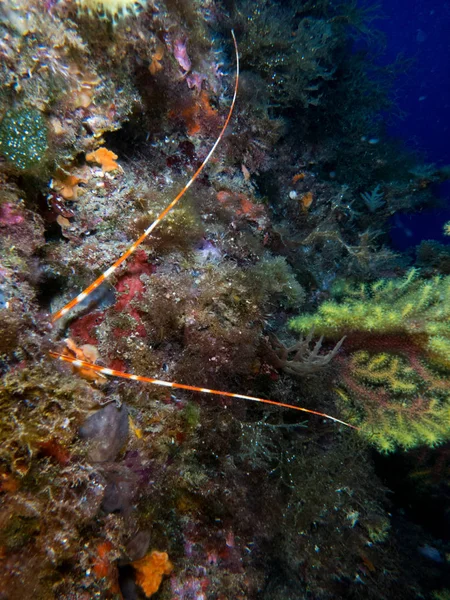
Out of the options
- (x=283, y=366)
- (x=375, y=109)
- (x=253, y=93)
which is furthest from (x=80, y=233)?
(x=375, y=109)

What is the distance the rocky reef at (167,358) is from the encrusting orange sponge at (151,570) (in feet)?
0.05

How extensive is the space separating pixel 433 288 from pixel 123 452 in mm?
3424

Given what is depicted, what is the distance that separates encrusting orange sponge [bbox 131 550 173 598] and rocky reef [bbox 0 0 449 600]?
0.05 ft

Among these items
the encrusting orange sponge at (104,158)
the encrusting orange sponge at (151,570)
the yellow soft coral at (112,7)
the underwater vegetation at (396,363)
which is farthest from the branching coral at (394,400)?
the yellow soft coral at (112,7)

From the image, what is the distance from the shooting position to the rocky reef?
73.8 inches

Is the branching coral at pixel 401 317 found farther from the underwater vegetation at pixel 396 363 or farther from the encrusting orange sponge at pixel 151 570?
the encrusting orange sponge at pixel 151 570

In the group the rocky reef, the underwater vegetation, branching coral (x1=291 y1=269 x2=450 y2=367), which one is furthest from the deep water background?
the rocky reef

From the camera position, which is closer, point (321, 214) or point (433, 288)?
point (433, 288)

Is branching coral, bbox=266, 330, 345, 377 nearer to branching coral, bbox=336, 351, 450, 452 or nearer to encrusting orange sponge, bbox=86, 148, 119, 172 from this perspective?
branching coral, bbox=336, 351, 450, 452

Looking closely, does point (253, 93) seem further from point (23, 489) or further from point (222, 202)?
point (23, 489)

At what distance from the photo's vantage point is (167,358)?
266 centimetres

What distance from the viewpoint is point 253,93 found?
4.30 meters

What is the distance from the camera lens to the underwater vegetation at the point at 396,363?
2.90 metres

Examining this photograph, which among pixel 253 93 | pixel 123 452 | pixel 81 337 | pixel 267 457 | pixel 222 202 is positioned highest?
pixel 253 93
